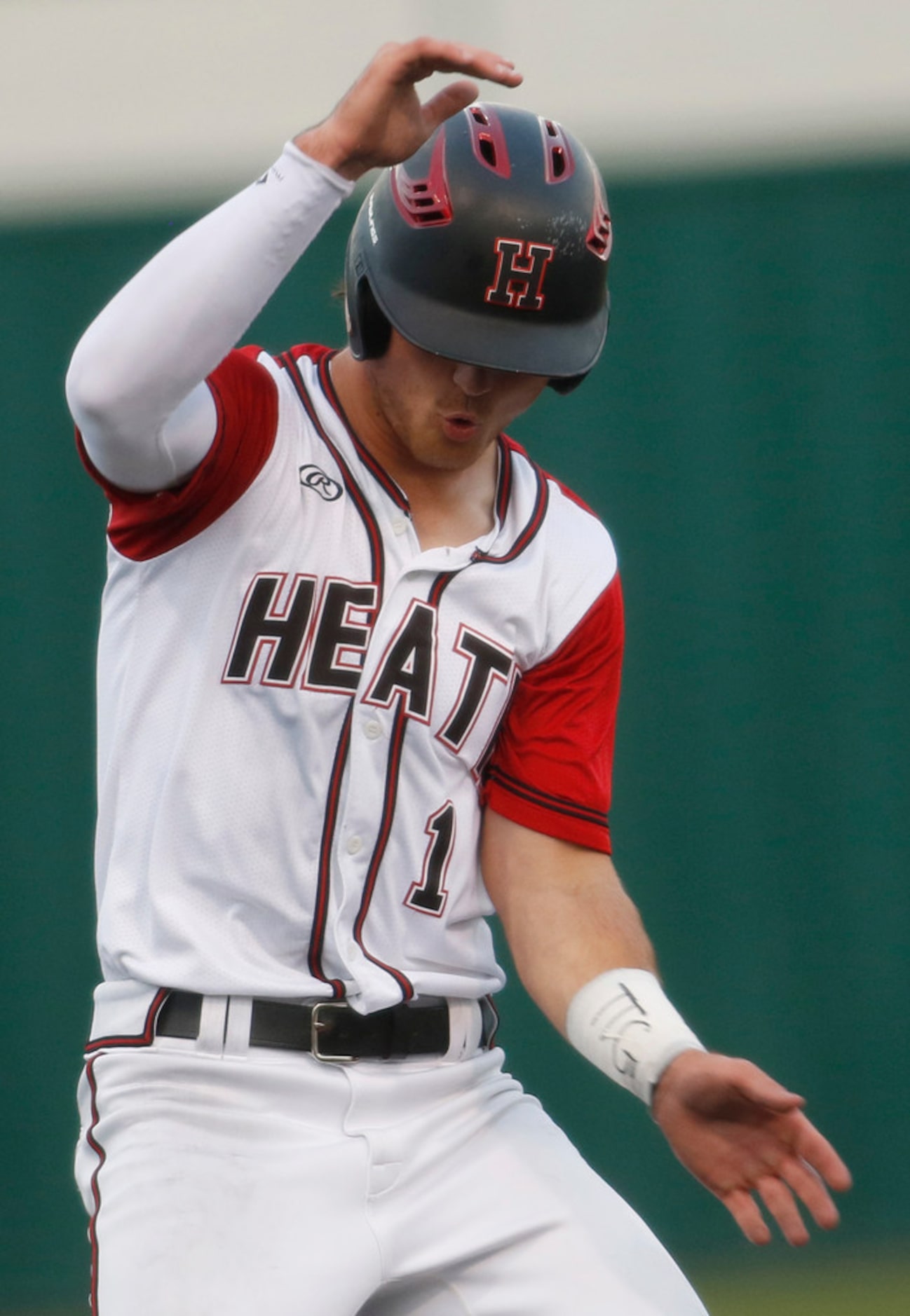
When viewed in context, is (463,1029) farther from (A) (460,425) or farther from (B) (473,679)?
(A) (460,425)

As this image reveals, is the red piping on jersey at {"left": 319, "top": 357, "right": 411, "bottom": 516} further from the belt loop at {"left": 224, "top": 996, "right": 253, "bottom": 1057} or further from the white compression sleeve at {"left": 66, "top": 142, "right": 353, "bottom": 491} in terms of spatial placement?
the belt loop at {"left": 224, "top": 996, "right": 253, "bottom": 1057}

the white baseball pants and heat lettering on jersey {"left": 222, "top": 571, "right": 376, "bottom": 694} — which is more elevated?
heat lettering on jersey {"left": 222, "top": 571, "right": 376, "bottom": 694}

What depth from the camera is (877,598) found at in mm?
5871

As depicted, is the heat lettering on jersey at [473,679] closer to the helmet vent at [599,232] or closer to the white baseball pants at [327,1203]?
the white baseball pants at [327,1203]

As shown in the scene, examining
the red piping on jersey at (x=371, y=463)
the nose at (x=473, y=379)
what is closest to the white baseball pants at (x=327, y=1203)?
the red piping on jersey at (x=371, y=463)

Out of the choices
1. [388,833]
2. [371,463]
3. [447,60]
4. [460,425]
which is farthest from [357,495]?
[447,60]

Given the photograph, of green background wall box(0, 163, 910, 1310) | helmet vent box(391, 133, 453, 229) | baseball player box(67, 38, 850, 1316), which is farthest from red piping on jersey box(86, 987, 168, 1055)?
green background wall box(0, 163, 910, 1310)

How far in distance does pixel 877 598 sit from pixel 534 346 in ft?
11.0

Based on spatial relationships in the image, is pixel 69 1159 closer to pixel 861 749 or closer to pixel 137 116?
pixel 861 749

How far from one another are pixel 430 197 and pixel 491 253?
0.14m

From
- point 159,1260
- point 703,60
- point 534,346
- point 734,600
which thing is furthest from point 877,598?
point 159,1260

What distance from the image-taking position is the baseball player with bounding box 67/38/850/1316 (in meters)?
2.46

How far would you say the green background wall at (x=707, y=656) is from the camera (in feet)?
18.6

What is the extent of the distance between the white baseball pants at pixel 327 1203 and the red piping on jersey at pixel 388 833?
0.14 meters
